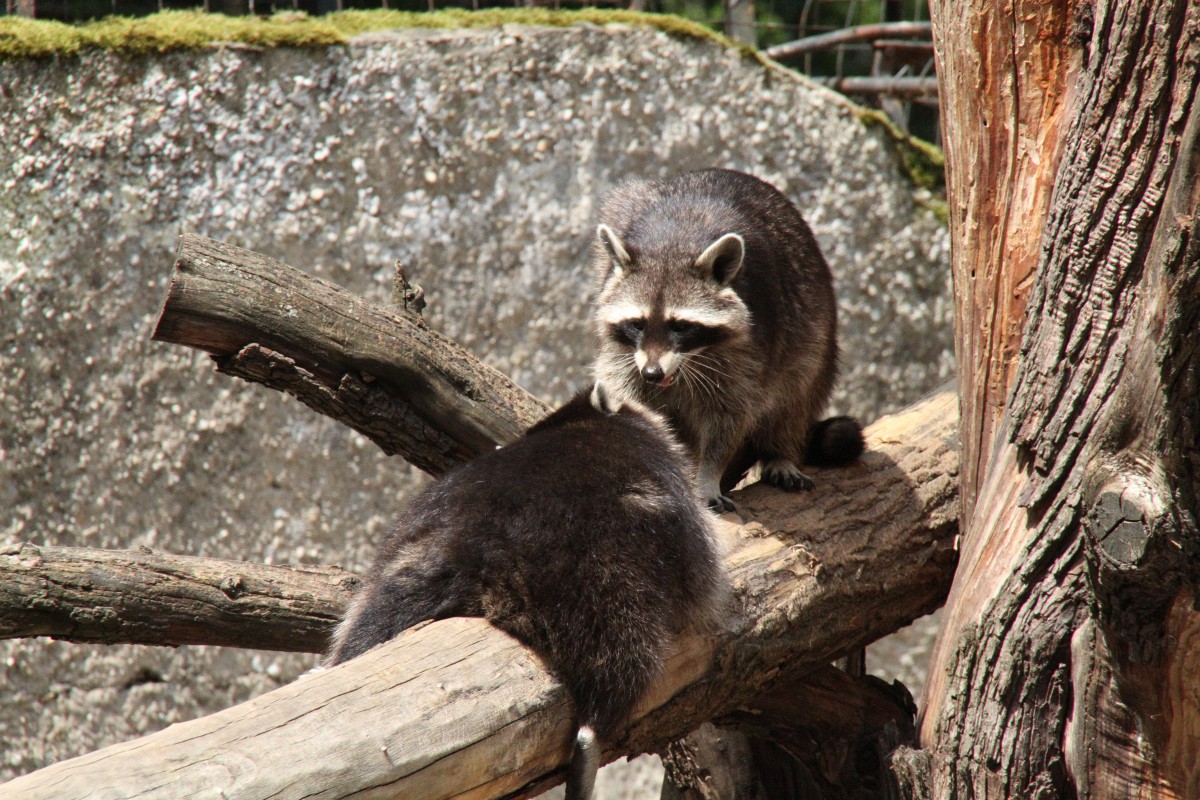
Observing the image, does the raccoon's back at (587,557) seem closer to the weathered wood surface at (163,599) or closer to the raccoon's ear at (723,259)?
the weathered wood surface at (163,599)

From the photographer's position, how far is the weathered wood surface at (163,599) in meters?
3.10

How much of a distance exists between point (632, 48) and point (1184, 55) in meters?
3.53

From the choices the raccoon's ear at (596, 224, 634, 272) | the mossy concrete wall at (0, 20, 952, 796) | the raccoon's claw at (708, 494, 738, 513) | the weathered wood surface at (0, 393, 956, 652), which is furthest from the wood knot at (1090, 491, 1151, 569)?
the mossy concrete wall at (0, 20, 952, 796)

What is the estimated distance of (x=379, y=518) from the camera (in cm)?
530

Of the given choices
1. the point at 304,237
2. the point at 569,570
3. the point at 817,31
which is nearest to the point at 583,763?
the point at 569,570

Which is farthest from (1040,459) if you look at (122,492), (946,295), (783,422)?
(122,492)

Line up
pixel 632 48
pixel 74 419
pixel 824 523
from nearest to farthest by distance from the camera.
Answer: pixel 824 523 < pixel 74 419 < pixel 632 48

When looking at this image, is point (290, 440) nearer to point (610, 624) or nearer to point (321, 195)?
point (321, 195)

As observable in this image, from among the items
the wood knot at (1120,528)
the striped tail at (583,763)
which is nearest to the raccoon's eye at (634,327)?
the striped tail at (583,763)

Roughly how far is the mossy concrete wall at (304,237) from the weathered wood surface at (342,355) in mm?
1524

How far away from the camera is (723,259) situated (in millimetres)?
3844

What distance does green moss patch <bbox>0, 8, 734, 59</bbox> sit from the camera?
5.03 metres

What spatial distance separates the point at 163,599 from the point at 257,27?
302 cm

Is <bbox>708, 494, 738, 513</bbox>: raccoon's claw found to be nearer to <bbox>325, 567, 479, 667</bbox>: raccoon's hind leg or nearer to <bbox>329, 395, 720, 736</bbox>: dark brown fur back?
<bbox>329, 395, 720, 736</bbox>: dark brown fur back
